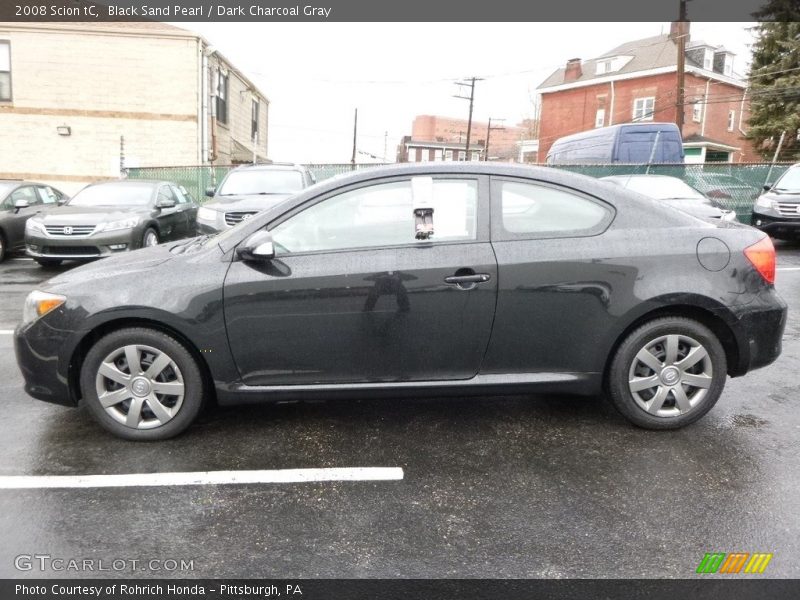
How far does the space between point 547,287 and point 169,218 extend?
8.76m

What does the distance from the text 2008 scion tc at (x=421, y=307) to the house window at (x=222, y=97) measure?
21.9m

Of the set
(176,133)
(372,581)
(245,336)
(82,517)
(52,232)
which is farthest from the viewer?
(176,133)

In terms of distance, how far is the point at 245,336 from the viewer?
3.43m

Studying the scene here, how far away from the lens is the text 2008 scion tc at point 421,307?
340 centimetres

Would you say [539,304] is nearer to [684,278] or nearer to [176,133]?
[684,278]

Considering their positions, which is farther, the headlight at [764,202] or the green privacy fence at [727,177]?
the green privacy fence at [727,177]

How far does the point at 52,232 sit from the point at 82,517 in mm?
7643

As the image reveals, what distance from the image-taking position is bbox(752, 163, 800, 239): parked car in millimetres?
11633

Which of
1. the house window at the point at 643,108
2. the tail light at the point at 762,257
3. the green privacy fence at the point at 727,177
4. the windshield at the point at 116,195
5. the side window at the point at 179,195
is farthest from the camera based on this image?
the house window at the point at 643,108

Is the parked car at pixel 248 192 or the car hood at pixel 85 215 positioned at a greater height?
the parked car at pixel 248 192

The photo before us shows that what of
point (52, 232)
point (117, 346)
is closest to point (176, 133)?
point (52, 232)

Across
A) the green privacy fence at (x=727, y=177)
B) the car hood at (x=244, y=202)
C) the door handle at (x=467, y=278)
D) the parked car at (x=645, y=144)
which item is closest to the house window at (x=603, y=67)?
the parked car at (x=645, y=144)

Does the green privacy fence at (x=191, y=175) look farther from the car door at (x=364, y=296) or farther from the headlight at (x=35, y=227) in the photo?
the car door at (x=364, y=296)

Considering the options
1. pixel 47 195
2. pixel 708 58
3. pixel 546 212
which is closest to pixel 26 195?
pixel 47 195
